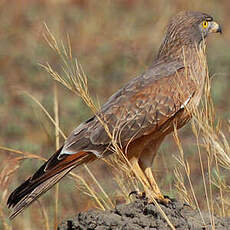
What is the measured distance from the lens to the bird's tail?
15.9ft

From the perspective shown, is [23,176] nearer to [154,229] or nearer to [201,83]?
[201,83]

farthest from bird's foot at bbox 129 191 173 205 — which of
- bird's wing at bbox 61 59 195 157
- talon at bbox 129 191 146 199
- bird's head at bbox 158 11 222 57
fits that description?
bird's head at bbox 158 11 222 57

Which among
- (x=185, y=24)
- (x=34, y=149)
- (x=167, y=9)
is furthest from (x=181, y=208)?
(x=167, y=9)

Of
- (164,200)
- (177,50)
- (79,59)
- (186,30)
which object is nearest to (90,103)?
(164,200)

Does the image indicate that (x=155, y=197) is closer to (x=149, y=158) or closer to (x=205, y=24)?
(x=149, y=158)

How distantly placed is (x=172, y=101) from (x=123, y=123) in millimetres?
406

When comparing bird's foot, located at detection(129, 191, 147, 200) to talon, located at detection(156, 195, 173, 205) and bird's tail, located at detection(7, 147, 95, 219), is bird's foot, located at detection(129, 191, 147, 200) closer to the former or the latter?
talon, located at detection(156, 195, 173, 205)

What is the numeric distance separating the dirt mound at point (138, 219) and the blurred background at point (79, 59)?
1.71m

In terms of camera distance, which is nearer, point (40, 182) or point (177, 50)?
point (40, 182)

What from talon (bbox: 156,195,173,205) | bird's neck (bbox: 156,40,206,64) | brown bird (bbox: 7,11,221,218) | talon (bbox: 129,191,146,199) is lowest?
talon (bbox: 156,195,173,205)

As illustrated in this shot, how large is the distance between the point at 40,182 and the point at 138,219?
78 centimetres

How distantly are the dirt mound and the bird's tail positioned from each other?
37cm

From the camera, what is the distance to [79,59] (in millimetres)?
11867

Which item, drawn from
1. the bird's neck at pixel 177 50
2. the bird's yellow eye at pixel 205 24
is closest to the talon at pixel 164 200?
the bird's neck at pixel 177 50
